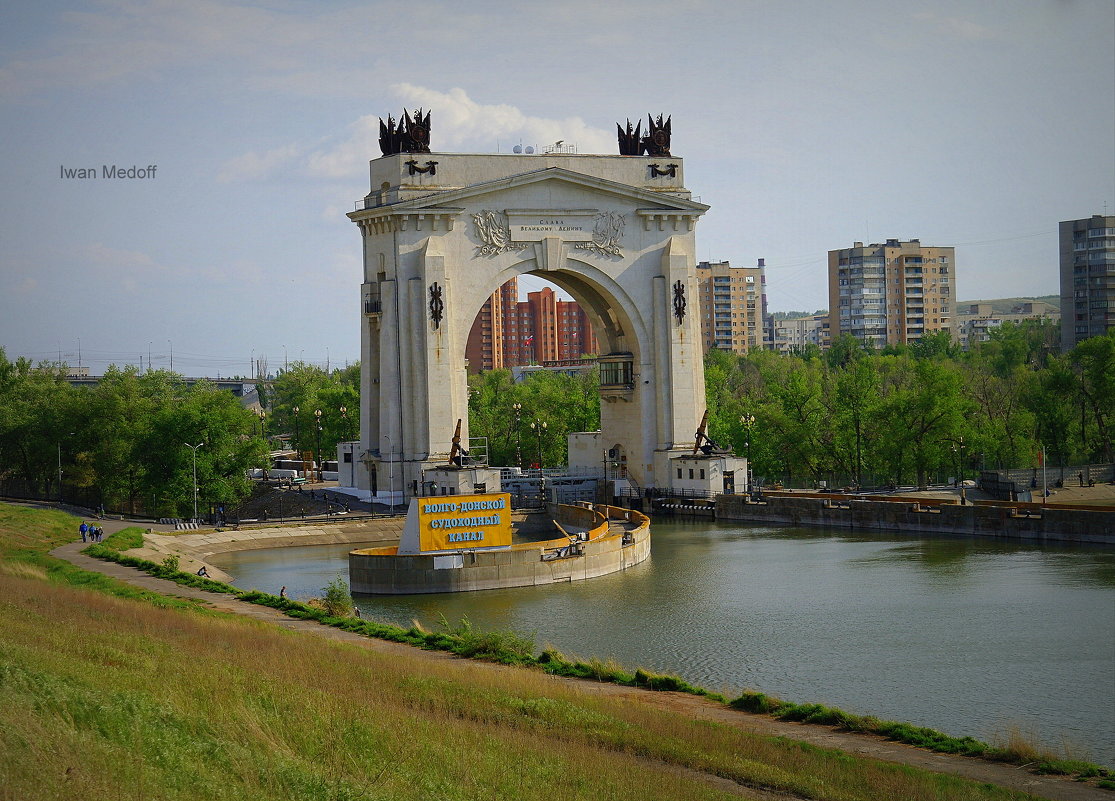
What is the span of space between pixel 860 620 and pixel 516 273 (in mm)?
36863

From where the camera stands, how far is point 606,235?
68062 millimetres

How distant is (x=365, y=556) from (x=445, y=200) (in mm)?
27582

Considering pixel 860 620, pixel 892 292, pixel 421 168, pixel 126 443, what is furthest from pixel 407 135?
pixel 892 292

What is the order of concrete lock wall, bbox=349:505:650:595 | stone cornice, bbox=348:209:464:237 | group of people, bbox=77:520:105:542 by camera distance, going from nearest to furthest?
concrete lock wall, bbox=349:505:650:595
group of people, bbox=77:520:105:542
stone cornice, bbox=348:209:464:237

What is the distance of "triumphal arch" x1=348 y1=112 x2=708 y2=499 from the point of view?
211 ft

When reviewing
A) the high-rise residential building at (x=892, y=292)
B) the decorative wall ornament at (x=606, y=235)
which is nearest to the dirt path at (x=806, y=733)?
the decorative wall ornament at (x=606, y=235)

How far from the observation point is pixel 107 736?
13.3m

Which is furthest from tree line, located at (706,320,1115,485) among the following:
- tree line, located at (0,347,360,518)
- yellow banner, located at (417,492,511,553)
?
yellow banner, located at (417,492,511,553)

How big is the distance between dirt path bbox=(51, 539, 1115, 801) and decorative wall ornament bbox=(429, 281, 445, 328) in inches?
1286

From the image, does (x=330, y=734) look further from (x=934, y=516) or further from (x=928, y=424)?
(x=928, y=424)

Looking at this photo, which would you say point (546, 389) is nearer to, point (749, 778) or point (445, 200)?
point (445, 200)

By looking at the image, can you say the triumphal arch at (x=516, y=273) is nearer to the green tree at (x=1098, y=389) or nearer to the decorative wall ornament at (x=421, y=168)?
the decorative wall ornament at (x=421, y=168)

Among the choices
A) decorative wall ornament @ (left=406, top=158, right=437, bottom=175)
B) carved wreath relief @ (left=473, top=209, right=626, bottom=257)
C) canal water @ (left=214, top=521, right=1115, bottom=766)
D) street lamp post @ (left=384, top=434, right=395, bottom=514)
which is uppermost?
decorative wall ornament @ (left=406, top=158, right=437, bottom=175)

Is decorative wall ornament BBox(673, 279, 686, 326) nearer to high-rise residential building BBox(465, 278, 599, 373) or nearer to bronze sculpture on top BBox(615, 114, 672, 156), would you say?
bronze sculpture on top BBox(615, 114, 672, 156)
